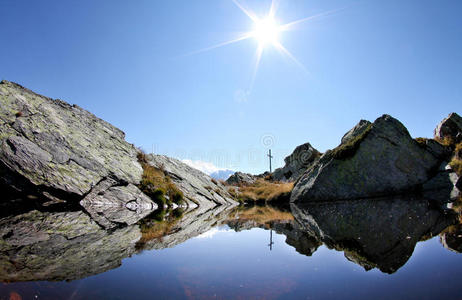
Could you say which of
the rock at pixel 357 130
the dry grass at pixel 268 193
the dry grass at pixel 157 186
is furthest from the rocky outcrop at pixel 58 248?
the rock at pixel 357 130

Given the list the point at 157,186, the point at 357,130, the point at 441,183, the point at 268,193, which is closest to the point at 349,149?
the point at 357,130

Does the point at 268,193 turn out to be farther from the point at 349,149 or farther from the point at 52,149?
the point at 52,149

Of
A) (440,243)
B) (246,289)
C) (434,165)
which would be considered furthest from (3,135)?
(434,165)

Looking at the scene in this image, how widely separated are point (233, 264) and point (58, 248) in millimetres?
3153

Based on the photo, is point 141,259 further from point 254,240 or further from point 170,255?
point 254,240

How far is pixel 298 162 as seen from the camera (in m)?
38.8

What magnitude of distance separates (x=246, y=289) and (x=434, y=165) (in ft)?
68.2

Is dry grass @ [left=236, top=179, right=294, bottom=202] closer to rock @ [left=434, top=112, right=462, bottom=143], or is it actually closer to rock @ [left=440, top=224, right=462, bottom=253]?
rock @ [left=434, top=112, right=462, bottom=143]

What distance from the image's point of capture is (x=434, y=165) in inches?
699

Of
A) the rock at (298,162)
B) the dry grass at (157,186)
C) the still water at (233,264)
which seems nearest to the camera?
the still water at (233,264)

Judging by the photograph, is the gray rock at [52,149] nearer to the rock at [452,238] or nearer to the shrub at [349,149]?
the rock at [452,238]

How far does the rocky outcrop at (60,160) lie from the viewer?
9.51 meters

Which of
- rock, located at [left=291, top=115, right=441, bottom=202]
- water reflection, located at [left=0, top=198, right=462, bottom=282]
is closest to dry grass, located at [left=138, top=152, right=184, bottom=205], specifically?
water reflection, located at [left=0, top=198, right=462, bottom=282]

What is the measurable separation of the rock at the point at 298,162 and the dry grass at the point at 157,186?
2347 cm
